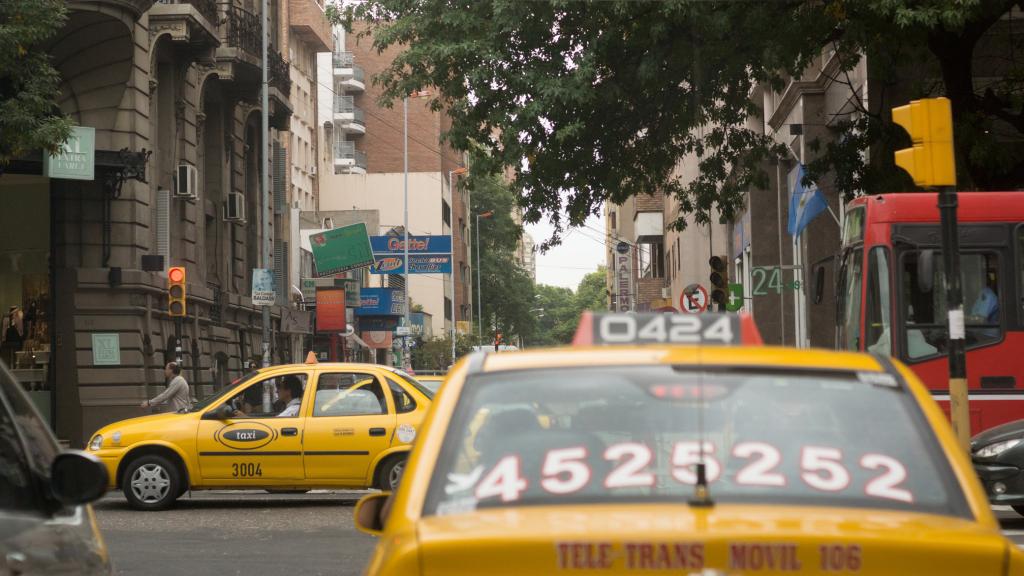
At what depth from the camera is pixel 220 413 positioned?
56.2 ft

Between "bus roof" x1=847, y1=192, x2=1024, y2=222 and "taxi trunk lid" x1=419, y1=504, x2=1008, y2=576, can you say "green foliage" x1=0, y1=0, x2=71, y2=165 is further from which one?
"taxi trunk lid" x1=419, y1=504, x2=1008, y2=576

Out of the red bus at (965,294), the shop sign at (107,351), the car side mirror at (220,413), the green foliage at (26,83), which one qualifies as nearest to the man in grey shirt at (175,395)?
the green foliage at (26,83)

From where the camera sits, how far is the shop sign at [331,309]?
184ft

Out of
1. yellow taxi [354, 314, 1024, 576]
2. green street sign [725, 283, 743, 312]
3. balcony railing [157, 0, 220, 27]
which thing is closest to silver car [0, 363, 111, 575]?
yellow taxi [354, 314, 1024, 576]

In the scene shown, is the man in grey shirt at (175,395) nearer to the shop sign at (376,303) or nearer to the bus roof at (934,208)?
the bus roof at (934,208)

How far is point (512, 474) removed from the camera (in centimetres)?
410

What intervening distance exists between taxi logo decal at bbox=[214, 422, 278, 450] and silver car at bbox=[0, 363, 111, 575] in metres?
11.9

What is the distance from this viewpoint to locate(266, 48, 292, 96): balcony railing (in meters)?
43.0

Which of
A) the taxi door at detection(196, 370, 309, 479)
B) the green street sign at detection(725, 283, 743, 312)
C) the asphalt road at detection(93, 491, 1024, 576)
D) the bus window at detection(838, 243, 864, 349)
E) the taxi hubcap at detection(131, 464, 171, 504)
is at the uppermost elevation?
the green street sign at detection(725, 283, 743, 312)

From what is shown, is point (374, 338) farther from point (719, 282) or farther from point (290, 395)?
point (290, 395)

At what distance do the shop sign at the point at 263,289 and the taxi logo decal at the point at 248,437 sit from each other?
1809cm

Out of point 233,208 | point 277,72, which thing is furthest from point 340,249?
point 233,208

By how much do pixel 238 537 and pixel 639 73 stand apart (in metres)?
9.93

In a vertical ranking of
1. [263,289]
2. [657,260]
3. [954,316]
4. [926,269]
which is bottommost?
[954,316]
